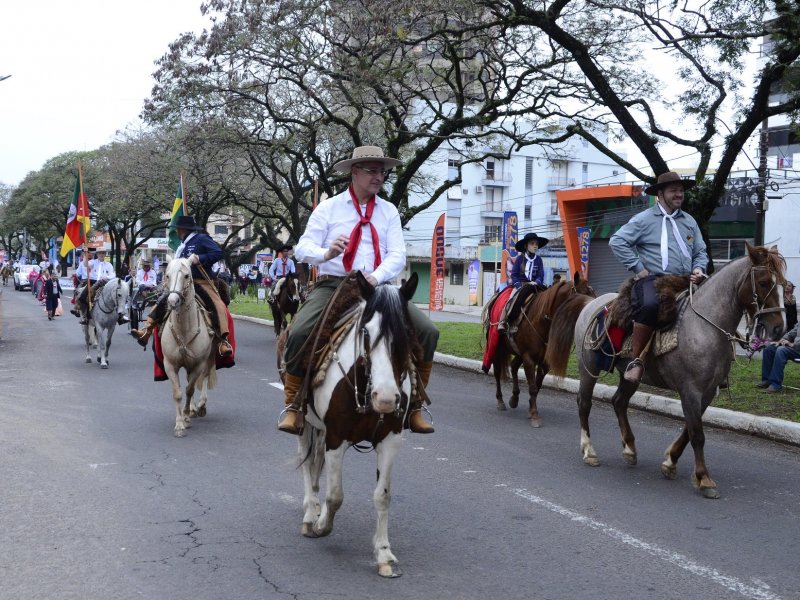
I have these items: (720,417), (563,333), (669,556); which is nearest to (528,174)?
(720,417)

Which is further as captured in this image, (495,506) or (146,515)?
(495,506)

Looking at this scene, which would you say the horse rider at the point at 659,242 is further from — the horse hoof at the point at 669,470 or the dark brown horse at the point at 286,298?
the dark brown horse at the point at 286,298

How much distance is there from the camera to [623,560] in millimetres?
5020

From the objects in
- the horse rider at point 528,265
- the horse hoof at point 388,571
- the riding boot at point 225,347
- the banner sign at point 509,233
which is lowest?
the horse hoof at point 388,571

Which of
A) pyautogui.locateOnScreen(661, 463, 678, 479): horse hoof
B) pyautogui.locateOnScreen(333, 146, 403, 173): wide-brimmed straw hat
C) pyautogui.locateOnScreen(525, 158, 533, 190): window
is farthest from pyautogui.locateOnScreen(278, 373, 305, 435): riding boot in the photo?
pyautogui.locateOnScreen(525, 158, 533, 190): window

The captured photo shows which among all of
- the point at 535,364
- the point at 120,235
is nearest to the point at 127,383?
the point at 535,364

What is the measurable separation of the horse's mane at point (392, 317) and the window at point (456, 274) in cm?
5548

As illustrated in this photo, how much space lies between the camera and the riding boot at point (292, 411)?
5254 mm

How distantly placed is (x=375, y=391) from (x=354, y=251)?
1.24 metres

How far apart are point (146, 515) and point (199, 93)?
1716cm

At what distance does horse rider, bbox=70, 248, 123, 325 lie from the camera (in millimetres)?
16853

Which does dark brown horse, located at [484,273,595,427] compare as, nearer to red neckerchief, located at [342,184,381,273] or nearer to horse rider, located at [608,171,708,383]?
horse rider, located at [608,171,708,383]

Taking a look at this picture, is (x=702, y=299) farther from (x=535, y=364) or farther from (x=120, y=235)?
(x=120, y=235)

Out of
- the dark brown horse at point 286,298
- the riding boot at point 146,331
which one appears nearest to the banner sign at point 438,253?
the dark brown horse at point 286,298
